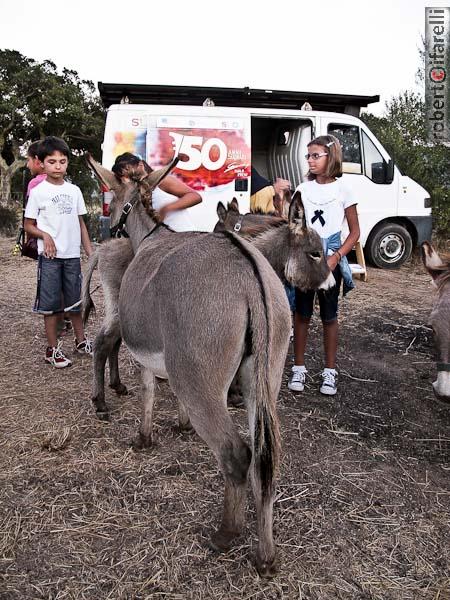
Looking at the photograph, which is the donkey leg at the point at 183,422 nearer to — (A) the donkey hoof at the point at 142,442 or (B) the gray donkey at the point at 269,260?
(B) the gray donkey at the point at 269,260

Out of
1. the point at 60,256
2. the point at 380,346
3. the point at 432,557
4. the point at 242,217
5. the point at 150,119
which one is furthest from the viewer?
the point at 150,119

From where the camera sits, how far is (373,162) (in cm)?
905

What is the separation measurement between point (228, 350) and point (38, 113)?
899 inches

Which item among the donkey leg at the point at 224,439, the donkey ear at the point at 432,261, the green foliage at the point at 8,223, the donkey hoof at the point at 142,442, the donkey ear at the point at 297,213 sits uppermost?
the green foliage at the point at 8,223

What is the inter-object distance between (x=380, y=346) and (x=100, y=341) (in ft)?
10.8

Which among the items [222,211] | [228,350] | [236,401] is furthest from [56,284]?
[228,350]

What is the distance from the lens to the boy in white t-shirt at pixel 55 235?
4.10 m

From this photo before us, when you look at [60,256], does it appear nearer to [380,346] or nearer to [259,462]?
[259,462]

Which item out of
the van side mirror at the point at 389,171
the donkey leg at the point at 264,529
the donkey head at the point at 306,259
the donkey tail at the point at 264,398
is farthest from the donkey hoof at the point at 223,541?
the van side mirror at the point at 389,171

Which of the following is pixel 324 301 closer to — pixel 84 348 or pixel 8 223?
pixel 84 348

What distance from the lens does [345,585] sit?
2031 mm

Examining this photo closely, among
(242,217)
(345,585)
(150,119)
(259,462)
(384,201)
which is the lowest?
(345,585)

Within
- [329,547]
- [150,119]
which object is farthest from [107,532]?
[150,119]

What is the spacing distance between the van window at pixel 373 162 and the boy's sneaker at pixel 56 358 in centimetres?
702
